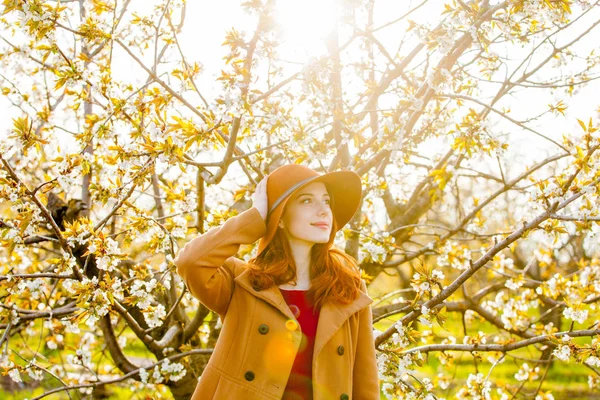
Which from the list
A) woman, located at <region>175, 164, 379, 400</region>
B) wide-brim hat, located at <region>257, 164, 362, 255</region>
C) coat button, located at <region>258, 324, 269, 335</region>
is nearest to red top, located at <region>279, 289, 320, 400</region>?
woman, located at <region>175, 164, 379, 400</region>

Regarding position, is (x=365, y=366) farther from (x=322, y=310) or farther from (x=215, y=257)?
(x=215, y=257)

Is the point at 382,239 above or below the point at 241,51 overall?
below

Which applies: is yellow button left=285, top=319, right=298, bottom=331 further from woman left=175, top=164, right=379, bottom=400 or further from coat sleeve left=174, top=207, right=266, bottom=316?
coat sleeve left=174, top=207, right=266, bottom=316

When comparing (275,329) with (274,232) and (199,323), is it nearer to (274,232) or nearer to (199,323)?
(274,232)

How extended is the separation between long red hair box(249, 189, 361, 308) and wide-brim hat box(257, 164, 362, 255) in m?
0.05

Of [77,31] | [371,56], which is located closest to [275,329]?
[77,31]

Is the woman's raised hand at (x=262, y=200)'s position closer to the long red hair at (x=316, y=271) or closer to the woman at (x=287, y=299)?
the woman at (x=287, y=299)

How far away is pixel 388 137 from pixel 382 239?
76 cm

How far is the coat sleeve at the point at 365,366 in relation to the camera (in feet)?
5.89

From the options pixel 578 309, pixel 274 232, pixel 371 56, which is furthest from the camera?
pixel 371 56

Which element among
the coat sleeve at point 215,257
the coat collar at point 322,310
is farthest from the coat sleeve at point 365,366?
the coat sleeve at point 215,257

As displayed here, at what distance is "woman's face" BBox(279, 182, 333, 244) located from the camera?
1888mm

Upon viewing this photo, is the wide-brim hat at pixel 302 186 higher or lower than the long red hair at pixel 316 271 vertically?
higher

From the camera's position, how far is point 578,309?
2.72m
